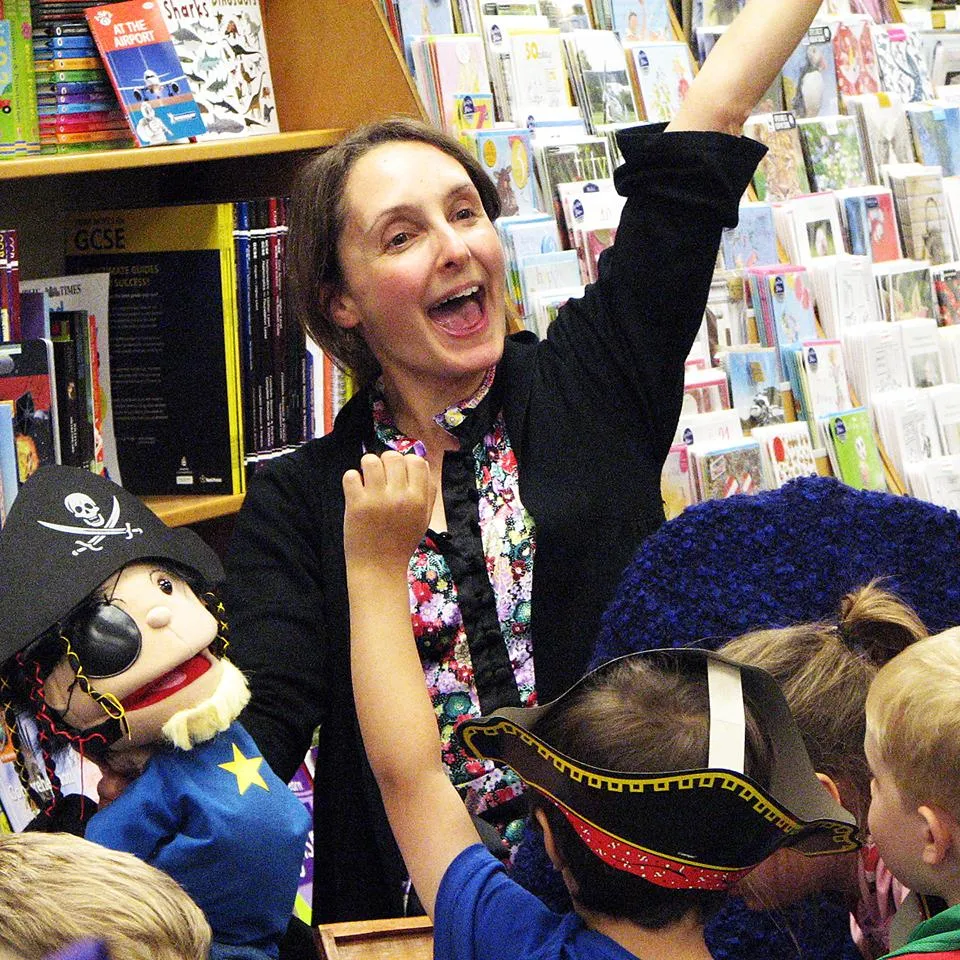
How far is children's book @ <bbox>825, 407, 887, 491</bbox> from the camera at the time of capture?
97.7 inches

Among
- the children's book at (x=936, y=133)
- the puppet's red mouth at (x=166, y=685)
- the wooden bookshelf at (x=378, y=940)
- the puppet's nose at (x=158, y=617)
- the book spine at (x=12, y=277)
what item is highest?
the children's book at (x=936, y=133)

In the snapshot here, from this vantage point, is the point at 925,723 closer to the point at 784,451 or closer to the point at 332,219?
the point at 332,219

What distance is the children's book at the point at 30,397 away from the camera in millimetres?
1988

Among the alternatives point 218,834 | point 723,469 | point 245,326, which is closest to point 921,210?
point 723,469

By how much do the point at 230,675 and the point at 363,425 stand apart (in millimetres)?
564

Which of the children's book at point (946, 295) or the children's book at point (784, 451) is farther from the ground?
the children's book at point (946, 295)

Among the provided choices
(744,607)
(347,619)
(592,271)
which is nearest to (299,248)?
(347,619)

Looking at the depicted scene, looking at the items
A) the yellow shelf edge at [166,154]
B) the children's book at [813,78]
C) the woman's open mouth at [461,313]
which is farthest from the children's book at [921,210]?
the woman's open mouth at [461,313]

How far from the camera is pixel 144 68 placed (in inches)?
84.6

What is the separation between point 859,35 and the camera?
291cm

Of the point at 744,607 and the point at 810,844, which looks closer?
the point at 810,844

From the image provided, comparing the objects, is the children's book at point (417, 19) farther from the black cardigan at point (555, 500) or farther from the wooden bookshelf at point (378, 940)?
the wooden bookshelf at point (378, 940)

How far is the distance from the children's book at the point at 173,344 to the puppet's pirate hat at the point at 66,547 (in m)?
0.96

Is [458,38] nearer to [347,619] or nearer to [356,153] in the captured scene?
[356,153]
